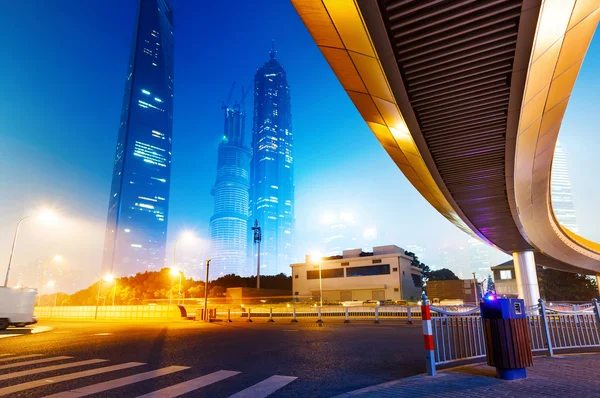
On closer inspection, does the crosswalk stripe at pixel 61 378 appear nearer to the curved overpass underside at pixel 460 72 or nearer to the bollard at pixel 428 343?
the bollard at pixel 428 343

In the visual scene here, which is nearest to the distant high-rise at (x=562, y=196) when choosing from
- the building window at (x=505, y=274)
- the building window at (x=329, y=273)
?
the building window at (x=505, y=274)

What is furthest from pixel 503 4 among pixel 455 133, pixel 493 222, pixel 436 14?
pixel 493 222

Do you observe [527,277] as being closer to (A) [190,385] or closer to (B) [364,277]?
(B) [364,277]

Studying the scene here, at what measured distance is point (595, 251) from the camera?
3231cm

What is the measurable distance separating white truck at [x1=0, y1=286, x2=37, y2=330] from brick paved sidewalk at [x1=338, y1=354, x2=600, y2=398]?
72.8ft

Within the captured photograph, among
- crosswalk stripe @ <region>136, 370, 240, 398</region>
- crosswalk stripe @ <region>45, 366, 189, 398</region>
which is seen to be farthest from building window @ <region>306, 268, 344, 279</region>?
crosswalk stripe @ <region>136, 370, 240, 398</region>

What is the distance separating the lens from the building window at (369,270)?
6119cm

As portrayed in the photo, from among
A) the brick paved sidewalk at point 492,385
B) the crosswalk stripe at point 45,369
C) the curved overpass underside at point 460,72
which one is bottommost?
the crosswalk stripe at point 45,369

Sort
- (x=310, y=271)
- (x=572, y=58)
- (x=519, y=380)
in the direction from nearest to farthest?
(x=519, y=380)
(x=572, y=58)
(x=310, y=271)

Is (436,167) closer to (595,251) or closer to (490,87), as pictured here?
(490,87)

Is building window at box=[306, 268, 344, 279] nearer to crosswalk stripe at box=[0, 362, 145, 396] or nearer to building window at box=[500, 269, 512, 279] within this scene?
building window at box=[500, 269, 512, 279]

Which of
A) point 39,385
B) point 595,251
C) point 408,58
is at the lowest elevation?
point 39,385

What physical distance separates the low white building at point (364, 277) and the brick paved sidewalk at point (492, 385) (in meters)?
55.2

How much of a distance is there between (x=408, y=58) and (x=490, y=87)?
2675 millimetres
